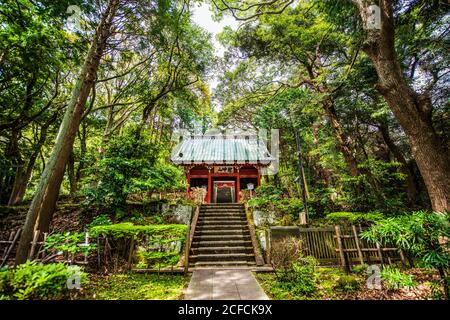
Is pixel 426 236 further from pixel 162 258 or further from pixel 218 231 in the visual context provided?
pixel 218 231

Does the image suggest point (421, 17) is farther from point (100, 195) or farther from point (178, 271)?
point (100, 195)

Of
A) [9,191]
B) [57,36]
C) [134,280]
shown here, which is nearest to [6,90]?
[57,36]

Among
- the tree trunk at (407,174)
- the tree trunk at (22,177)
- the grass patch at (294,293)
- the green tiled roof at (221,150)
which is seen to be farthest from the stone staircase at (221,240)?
the tree trunk at (22,177)

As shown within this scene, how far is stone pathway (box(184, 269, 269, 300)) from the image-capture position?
378cm

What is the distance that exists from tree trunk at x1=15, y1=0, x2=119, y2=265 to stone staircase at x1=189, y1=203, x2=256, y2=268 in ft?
14.1

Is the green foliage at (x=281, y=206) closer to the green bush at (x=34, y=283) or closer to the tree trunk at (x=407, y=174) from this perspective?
the tree trunk at (x=407, y=174)

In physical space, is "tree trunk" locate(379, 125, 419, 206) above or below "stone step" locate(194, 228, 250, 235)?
above

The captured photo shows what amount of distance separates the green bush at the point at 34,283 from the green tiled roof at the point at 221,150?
12.0 metres

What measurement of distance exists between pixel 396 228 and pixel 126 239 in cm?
626

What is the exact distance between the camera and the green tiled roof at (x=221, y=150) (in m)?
14.4

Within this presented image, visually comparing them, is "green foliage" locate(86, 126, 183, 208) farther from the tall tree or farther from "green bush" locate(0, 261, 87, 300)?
the tall tree

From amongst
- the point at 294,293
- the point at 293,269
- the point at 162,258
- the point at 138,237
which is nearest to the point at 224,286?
the point at 294,293

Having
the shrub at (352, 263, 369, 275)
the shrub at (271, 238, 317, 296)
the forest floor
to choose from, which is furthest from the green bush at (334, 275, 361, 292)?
the shrub at (352, 263, 369, 275)

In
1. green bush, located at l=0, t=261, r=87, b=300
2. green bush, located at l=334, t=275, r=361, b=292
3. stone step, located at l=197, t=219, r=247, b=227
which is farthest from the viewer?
stone step, located at l=197, t=219, r=247, b=227
